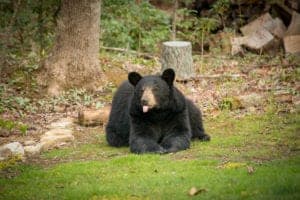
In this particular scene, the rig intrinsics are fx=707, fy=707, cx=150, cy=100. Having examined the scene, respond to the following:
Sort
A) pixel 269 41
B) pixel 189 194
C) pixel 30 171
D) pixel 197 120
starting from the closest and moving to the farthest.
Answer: pixel 189 194 < pixel 30 171 < pixel 197 120 < pixel 269 41

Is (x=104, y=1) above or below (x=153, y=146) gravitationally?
above

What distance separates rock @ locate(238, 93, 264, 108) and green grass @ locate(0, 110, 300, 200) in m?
1.96

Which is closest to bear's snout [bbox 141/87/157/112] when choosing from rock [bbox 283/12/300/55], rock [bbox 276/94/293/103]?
rock [bbox 276/94/293/103]

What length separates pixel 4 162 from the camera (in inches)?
407

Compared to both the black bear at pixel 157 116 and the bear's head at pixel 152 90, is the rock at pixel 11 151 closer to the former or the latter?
the black bear at pixel 157 116

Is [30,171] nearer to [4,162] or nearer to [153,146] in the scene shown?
[4,162]

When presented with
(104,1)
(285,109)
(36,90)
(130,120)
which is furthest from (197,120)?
(104,1)

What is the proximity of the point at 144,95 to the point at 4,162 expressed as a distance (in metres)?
2.27

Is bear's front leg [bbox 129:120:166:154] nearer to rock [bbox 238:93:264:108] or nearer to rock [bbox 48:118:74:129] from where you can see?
rock [bbox 48:118:74:129]

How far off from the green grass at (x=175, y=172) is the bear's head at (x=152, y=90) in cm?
80

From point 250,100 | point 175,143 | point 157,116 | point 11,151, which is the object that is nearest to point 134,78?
point 157,116

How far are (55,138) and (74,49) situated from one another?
3690 mm

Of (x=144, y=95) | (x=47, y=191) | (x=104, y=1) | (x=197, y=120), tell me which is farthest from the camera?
(x=104, y=1)

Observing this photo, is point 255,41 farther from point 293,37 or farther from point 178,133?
point 178,133
